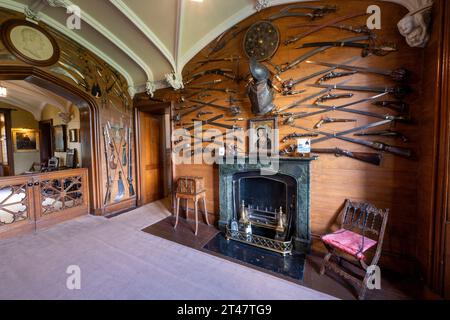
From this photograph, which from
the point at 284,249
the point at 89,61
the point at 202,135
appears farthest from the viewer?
the point at 89,61

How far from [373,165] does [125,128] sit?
14.6ft

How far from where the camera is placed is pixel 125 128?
3996 millimetres

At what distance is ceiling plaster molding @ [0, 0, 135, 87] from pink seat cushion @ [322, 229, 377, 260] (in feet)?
15.3

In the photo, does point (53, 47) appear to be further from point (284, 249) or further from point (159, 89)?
point (284, 249)

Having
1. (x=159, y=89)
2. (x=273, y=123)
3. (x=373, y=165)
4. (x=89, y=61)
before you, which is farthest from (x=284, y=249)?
(x=89, y=61)

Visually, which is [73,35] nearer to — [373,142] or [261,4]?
[261,4]

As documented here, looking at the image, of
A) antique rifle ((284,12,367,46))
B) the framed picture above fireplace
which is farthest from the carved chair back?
antique rifle ((284,12,367,46))

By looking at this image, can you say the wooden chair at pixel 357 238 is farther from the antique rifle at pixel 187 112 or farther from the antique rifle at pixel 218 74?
the antique rifle at pixel 187 112

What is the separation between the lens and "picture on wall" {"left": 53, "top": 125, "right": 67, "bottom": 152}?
562 centimetres

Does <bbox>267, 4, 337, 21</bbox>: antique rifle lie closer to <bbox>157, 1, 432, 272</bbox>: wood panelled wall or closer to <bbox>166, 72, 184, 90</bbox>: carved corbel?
<bbox>157, 1, 432, 272</bbox>: wood panelled wall

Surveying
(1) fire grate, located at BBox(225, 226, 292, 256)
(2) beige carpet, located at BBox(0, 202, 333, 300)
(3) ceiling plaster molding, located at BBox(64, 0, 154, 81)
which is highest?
(3) ceiling plaster molding, located at BBox(64, 0, 154, 81)

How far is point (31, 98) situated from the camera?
5.86 m
